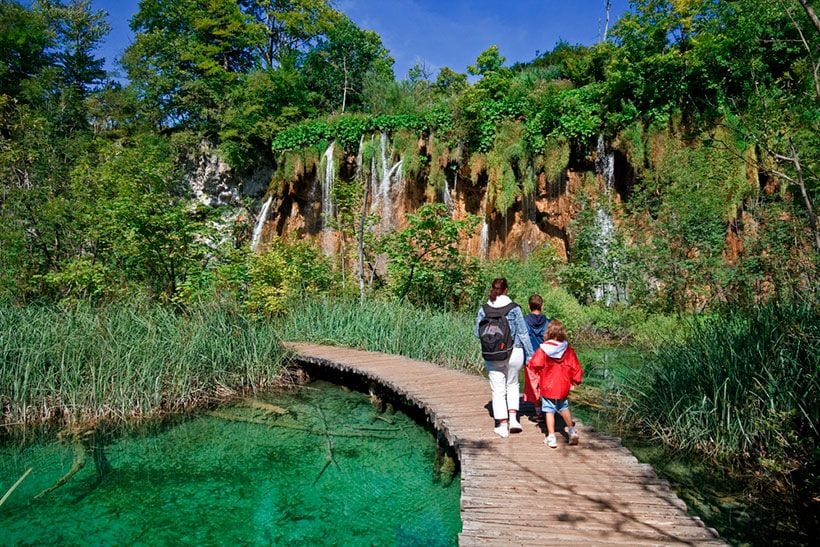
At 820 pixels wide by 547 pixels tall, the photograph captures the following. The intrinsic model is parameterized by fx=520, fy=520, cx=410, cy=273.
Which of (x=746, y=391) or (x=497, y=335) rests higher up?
(x=497, y=335)

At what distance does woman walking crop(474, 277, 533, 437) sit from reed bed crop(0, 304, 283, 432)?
16.4 feet

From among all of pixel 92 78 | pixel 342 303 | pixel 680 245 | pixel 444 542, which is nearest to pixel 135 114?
pixel 92 78

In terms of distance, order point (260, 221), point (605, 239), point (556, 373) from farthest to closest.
A: point (260, 221)
point (605, 239)
point (556, 373)

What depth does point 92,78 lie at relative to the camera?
26547 mm

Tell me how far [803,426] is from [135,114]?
2638cm

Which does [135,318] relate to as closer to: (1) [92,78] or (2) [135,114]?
(2) [135,114]

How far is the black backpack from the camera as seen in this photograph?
4820 mm

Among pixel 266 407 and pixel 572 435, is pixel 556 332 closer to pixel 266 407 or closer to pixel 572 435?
pixel 572 435

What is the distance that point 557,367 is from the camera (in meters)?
4.79

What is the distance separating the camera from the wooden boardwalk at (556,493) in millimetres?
3270

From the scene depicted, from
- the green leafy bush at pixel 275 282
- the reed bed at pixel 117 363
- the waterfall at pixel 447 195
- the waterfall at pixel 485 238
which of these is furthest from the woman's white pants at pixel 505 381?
the waterfall at pixel 447 195

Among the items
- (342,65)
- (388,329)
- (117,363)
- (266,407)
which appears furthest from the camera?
(342,65)

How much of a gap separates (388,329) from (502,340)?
19.3 feet

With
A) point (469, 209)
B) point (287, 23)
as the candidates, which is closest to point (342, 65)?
point (287, 23)
